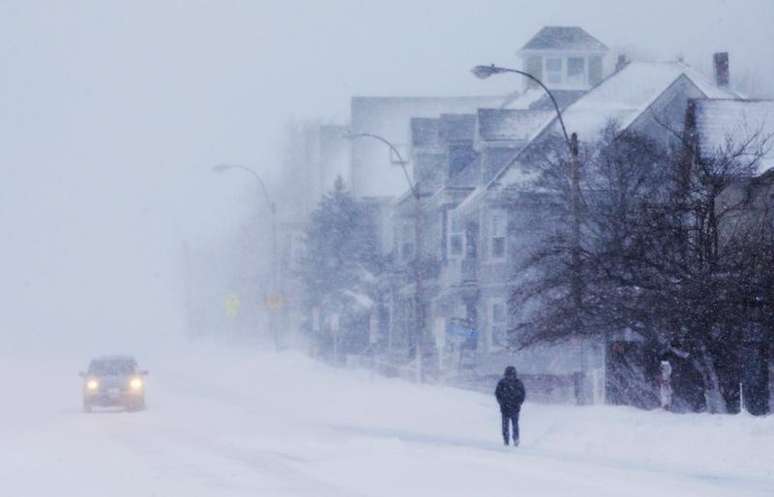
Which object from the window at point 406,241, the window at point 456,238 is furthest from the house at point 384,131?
the window at point 456,238

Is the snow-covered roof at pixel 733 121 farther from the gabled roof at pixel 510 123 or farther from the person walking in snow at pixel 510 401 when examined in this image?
the person walking in snow at pixel 510 401

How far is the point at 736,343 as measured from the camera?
97.9 feet

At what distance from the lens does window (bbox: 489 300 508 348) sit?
5588cm

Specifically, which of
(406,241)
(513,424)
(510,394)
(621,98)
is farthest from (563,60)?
(513,424)

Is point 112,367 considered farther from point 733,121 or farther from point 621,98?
point 621,98

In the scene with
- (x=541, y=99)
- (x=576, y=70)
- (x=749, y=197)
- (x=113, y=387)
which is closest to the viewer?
(x=749, y=197)

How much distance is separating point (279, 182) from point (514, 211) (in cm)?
6517

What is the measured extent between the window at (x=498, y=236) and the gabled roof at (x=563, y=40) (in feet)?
44.6

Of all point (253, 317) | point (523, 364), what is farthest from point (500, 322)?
point (253, 317)

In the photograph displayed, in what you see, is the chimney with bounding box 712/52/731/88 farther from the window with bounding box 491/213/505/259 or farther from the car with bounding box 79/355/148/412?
the car with bounding box 79/355/148/412

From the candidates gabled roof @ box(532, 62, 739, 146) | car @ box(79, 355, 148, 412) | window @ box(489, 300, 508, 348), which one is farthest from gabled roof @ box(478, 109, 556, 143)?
car @ box(79, 355, 148, 412)

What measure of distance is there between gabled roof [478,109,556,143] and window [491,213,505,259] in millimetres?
3120

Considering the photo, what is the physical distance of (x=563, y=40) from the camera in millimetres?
66562

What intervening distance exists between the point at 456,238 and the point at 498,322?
474 cm
